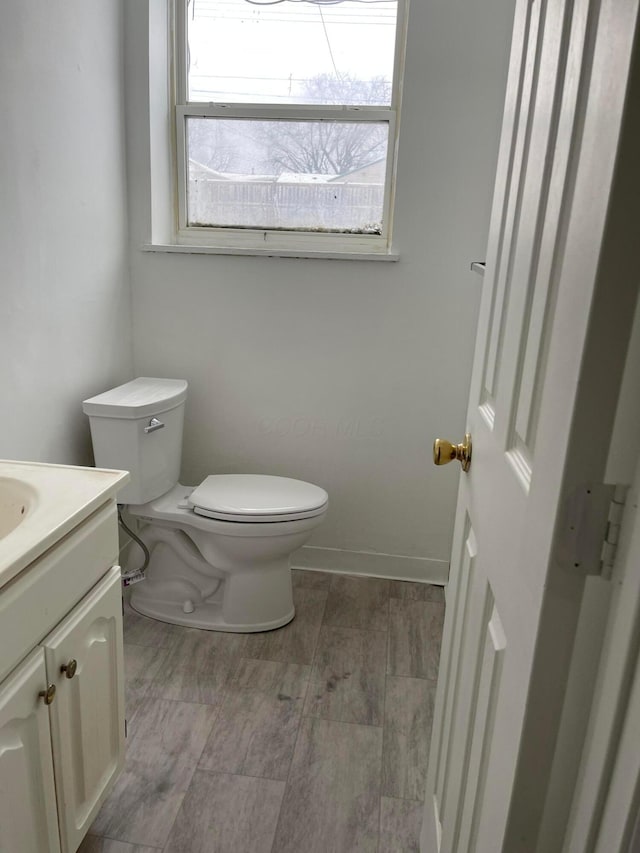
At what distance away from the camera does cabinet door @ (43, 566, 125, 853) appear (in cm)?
111

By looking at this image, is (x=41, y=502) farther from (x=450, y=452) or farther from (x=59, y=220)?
(x=59, y=220)

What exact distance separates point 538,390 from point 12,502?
1.00 meters

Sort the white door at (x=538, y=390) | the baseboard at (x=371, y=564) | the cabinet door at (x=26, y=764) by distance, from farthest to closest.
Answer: the baseboard at (x=371, y=564) → the cabinet door at (x=26, y=764) → the white door at (x=538, y=390)

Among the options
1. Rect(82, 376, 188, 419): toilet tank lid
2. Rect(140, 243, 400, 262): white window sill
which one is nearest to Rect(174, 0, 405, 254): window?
Rect(140, 243, 400, 262): white window sill

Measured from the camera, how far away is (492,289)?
1.01 meters

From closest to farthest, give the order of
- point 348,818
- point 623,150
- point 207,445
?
1. point 623,150
2. point 348,818
3. point 207,445

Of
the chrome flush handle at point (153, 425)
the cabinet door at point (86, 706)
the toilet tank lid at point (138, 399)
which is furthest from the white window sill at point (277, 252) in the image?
the cabinet door at point (86, 706)

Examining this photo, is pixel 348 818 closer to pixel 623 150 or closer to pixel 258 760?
pixel 258 760

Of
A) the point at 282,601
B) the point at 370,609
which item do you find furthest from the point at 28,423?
the point at 370,609

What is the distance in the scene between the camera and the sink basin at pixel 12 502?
3.95ft

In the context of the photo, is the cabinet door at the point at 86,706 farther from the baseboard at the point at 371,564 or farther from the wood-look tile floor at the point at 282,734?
the baseboard at the point at 371,564

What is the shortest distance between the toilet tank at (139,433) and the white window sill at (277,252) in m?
0.51

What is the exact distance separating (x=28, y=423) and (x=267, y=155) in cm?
132

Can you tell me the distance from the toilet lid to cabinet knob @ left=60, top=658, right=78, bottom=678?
2.99 ft
